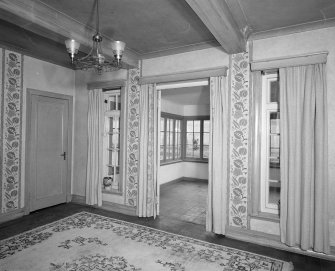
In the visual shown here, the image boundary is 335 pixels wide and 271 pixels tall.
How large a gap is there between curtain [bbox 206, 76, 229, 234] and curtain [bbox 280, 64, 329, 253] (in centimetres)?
76

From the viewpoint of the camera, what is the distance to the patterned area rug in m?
2.61

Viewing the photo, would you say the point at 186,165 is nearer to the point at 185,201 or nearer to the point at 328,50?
the point at 185,201

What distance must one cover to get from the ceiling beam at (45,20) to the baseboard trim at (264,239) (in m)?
3.32

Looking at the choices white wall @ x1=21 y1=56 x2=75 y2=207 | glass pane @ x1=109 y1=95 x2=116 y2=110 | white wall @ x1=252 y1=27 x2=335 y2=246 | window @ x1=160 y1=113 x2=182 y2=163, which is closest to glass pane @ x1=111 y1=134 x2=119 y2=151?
glass pane @ x1=109 y1=95 x2=116 y2=110

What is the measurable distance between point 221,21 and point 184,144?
19.5 ft

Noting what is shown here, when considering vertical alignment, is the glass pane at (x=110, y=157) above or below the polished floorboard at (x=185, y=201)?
above

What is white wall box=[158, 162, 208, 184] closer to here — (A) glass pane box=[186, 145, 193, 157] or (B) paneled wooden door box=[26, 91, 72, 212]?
(A) glass pane box=[186, 145, 193, 157]

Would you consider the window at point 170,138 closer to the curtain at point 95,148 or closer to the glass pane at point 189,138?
the glass pane at point 189,138

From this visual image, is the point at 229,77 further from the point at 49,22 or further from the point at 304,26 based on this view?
the point at 49,22

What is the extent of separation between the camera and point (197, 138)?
27.0ft

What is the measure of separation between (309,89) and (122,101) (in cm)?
300

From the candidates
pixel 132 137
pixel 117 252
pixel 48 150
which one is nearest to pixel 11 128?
pixel 48 150

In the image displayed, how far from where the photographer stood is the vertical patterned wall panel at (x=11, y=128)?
12.8 feet

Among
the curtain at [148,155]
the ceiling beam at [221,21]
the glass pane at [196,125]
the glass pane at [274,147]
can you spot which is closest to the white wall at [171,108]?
the glass pane at [196,125]
